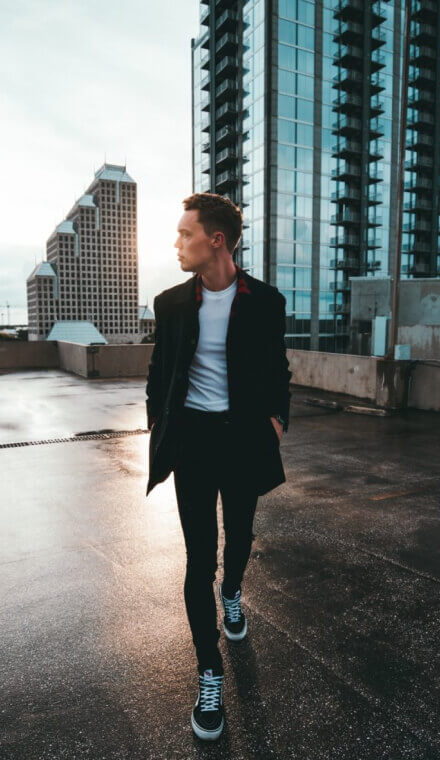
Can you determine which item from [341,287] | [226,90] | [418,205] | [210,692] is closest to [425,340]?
[210,692]

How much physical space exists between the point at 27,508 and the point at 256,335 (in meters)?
3.43

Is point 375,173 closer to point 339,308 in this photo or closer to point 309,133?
point 309,133

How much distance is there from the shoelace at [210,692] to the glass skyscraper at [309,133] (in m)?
43.4

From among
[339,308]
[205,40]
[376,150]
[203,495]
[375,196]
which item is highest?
[205,40]

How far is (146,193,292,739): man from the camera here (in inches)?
85.6

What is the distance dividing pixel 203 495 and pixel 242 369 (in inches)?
22.3

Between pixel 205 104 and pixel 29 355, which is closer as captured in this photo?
pixel 29 355

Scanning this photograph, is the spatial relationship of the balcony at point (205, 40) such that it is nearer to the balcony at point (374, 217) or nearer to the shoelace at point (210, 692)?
the balcony at point (374, 217)

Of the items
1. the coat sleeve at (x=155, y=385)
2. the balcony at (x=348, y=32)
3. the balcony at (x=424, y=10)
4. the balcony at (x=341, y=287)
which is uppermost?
the balcony at (x=424, y=10)

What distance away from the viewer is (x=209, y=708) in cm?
203

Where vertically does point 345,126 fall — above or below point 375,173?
above

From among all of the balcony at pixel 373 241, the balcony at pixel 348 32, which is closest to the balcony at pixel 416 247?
the balcony at pixel 373 241

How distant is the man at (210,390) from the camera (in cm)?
217

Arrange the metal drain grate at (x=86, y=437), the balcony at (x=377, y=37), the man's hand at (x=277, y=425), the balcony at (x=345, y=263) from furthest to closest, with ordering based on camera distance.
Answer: the balcony at (x=377, y=37)
the balcony at (x=345, y=263)
the metal drain grate at (x=86, y=437)
the man's hand at (x=277, y=425)
